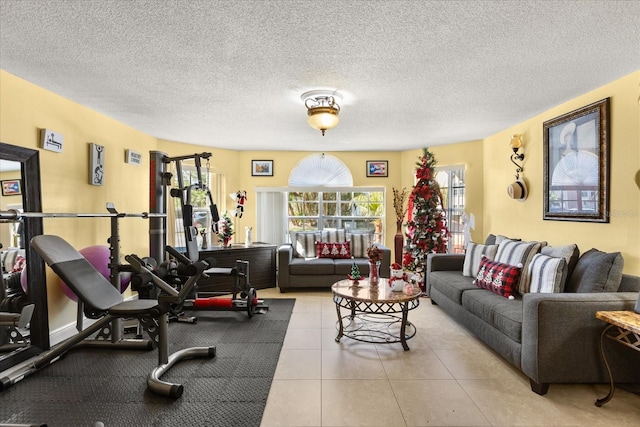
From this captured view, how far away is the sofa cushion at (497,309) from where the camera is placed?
8.77 feet

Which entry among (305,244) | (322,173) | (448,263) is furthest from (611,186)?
(322,173)

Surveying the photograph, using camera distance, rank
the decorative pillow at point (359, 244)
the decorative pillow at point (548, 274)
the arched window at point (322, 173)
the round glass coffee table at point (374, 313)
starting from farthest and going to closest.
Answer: the arched window at point (322, 173)
the decorative pillow at point (359, 244)
the round glass coffee table at point (374, 313)
the decorative pillow at point (548, 274)

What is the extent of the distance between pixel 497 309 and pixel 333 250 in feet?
9.97

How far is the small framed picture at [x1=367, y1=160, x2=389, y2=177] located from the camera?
6.64 meters

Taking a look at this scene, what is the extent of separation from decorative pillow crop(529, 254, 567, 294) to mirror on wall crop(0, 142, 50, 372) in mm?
4342

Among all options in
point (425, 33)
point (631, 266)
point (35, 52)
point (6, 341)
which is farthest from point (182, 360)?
point (631, 266)

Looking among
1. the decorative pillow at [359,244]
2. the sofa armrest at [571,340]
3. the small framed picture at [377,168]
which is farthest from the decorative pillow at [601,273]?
the small framed picture at [377,168]

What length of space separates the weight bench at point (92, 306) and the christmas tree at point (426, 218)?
3.69 metres

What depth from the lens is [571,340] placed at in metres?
2.38

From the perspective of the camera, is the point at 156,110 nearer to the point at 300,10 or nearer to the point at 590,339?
the point at 300,10

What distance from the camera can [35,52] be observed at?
244 centimetres

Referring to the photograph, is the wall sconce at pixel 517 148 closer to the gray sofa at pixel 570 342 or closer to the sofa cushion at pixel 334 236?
the gray sofa at pixel 570 342

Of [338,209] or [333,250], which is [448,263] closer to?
[333,250]

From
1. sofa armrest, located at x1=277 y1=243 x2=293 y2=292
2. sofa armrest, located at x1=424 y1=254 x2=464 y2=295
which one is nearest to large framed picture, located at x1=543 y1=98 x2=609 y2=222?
sofa armrest, located at x1=424 y1=254 x2=464 y2=295
